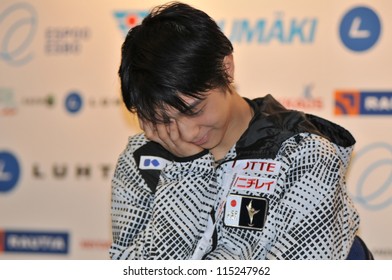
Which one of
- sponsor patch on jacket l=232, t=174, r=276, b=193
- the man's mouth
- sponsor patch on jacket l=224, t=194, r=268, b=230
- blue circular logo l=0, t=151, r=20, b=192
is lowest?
blue circular logo l=0, t=151, r=20, b=192

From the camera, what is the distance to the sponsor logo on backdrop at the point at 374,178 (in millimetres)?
2619

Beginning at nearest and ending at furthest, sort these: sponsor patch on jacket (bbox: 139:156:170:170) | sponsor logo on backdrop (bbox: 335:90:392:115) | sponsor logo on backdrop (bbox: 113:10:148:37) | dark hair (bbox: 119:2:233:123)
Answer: dark hair (bbox: 119:2:233:123) < sponsor patch on jacket (bbox: 139:156:170:170) < sponsor logo on backdrop (bbox: 335:90:392:115) < sponsor logo on backdrop (bbox: 113:10:148:37)

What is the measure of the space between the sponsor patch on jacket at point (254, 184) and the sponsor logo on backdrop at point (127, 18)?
68.0 inches

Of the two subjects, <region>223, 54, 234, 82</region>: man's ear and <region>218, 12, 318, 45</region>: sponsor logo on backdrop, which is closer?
<region>223, 54, 234, 82</region>: man's ear

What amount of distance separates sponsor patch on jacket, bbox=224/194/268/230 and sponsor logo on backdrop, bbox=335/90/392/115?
5.02ft

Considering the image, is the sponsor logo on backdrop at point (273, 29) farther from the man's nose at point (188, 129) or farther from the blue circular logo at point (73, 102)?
the man's nose at point (188, 129)

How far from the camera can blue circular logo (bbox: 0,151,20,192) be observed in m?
2.97

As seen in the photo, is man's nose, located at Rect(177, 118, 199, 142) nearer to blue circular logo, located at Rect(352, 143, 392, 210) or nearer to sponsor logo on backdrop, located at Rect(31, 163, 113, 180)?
blue circular logo, located at Rect(352, 143, 392, 210)

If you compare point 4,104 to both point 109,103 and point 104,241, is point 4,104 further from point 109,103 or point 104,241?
point 104,241

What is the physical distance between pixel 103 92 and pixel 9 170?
0.57 metres

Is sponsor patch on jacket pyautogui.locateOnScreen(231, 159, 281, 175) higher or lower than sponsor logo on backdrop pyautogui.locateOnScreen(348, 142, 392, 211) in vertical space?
higher

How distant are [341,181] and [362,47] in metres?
1.55

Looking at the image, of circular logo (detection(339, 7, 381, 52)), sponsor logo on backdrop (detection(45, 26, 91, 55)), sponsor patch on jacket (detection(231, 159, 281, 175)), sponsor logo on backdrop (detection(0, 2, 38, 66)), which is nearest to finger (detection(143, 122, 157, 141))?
sponsor patch on jacket (detection(231, 159, 281, 175))

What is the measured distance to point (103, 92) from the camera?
2.88 m
